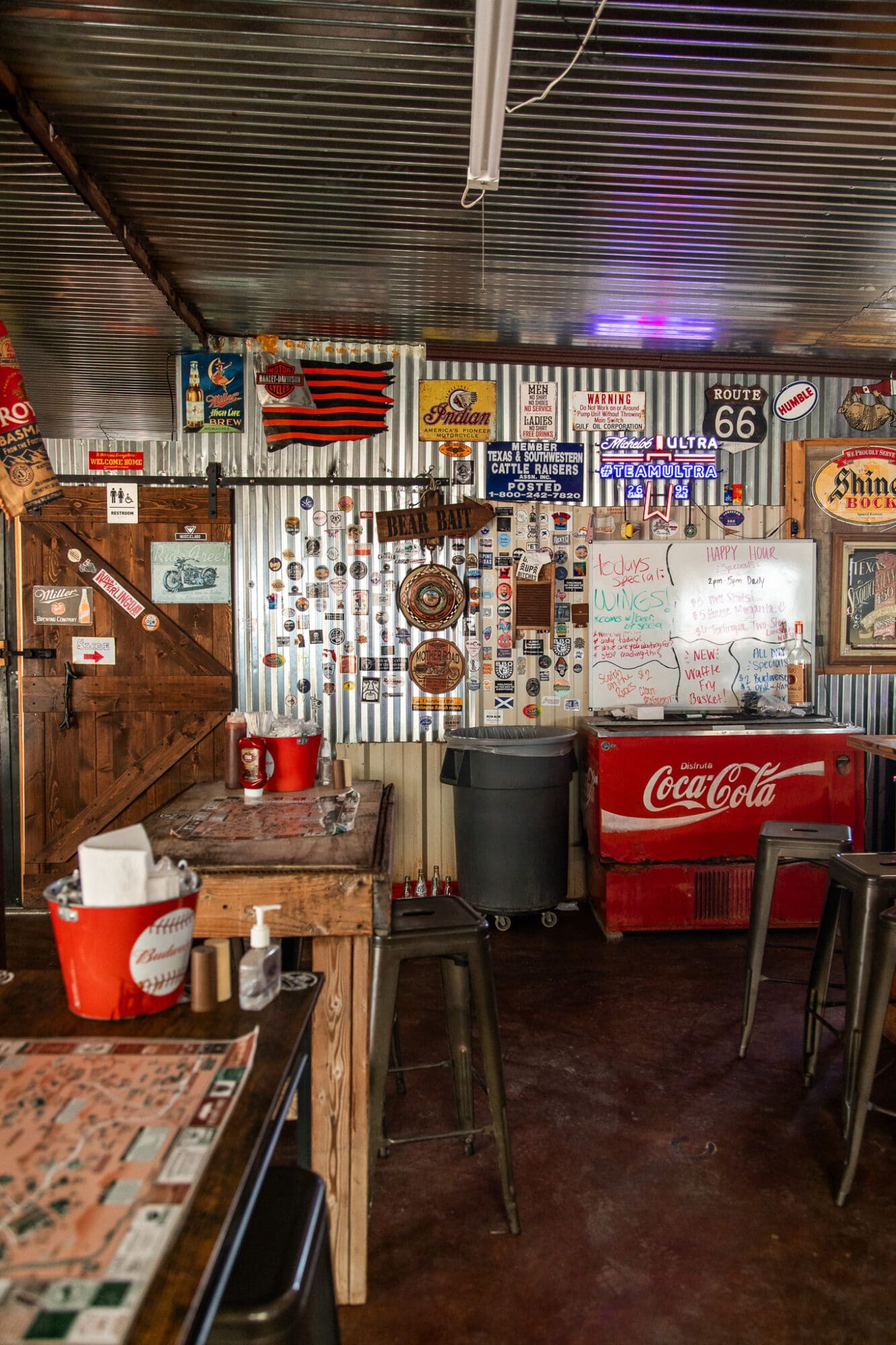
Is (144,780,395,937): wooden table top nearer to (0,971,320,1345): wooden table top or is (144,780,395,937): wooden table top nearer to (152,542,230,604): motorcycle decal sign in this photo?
(0,971,320,1345): wooden table top

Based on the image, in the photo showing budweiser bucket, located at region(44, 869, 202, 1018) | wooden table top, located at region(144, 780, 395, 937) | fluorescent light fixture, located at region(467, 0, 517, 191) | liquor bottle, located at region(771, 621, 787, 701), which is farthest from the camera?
liquor bottle, located at region(771, 621, 787, 701)

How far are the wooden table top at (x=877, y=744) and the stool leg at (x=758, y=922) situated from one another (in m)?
0.75

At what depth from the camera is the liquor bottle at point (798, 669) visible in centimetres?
536

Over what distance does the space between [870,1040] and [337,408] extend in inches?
165

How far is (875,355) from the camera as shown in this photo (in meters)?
5.37

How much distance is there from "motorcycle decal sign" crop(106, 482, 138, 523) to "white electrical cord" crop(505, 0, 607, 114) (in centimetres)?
321

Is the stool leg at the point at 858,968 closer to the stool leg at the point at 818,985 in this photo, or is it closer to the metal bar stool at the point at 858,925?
the metal bar stool at the point at 858,925

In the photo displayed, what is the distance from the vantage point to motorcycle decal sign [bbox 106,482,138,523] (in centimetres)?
510

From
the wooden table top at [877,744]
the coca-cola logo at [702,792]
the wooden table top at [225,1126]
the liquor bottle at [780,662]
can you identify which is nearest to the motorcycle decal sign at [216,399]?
the coca-cola logo at [702,792]

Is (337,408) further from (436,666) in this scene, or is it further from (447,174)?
(447,174)

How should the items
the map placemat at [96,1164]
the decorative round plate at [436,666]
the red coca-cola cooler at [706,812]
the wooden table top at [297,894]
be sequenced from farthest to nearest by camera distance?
1. the decorative round plate at [436,666]
2. the red coca-cola cooler at [706,812]
3. the wooden table top at [297,894]
4. the map placemat at [96,1164]

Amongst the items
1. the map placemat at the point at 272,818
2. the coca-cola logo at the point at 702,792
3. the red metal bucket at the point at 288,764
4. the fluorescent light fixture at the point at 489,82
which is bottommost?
the coca-cola logo at the point at 702,792

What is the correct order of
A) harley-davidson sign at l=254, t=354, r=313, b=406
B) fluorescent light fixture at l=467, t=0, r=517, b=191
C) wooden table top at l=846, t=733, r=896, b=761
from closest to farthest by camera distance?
1. fluorescent light fixture at l=467, t=0, r=517, b=191
2. wooden table top at l=846, t=733, r=896, b=761
3. harley-davidson sign at l=254, t=354, r=313, b=406

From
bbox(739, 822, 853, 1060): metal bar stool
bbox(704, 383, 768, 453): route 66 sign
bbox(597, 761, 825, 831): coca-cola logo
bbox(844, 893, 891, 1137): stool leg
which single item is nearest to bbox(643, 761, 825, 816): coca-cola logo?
bbox(597, 761, 825, 831): coca-cola logo
